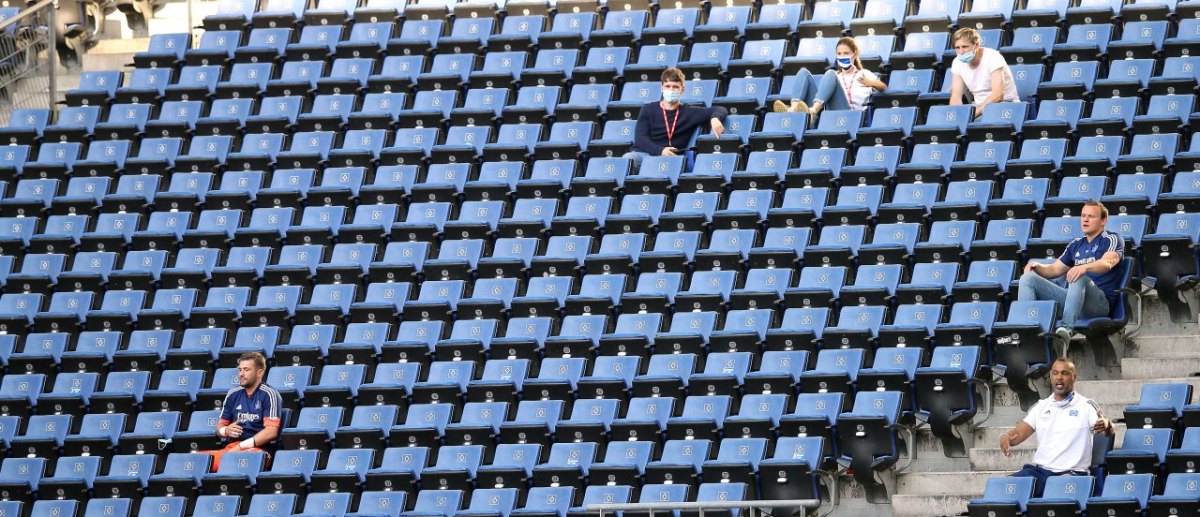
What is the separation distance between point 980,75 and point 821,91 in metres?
1.07

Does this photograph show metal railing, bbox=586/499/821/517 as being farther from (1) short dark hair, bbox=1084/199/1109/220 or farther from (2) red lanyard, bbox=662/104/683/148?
(2) red lanyard, bbox=662/104/683/148

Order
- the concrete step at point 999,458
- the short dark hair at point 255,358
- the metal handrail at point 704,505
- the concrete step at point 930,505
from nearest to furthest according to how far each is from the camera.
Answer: the metal handrail at point 704,505 → the concrete step at point 930,505 → the concrete step at point 999,458 → the short dark hair at point 255,358

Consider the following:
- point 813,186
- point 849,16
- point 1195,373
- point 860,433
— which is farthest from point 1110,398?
point 849,16

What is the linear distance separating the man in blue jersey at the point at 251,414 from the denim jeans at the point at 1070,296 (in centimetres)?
438

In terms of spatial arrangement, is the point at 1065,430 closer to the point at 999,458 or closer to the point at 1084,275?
the point at 999,458

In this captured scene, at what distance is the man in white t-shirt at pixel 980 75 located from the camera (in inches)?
510

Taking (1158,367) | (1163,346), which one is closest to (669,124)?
(1163,346)

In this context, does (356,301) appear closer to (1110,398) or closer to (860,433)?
(860,433)

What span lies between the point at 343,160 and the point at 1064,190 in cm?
511

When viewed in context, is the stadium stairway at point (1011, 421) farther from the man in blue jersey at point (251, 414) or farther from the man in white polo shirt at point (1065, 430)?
the man in blue jersey at point (251, 414)

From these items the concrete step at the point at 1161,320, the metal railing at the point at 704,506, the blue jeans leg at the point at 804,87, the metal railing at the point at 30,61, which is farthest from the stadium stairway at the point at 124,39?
the concrete step at the point at 1161,320

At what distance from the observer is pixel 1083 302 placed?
35.9 ft

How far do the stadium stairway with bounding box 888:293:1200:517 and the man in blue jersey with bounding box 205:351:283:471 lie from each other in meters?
3.34

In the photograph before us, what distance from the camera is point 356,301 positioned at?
1275 centimetres
